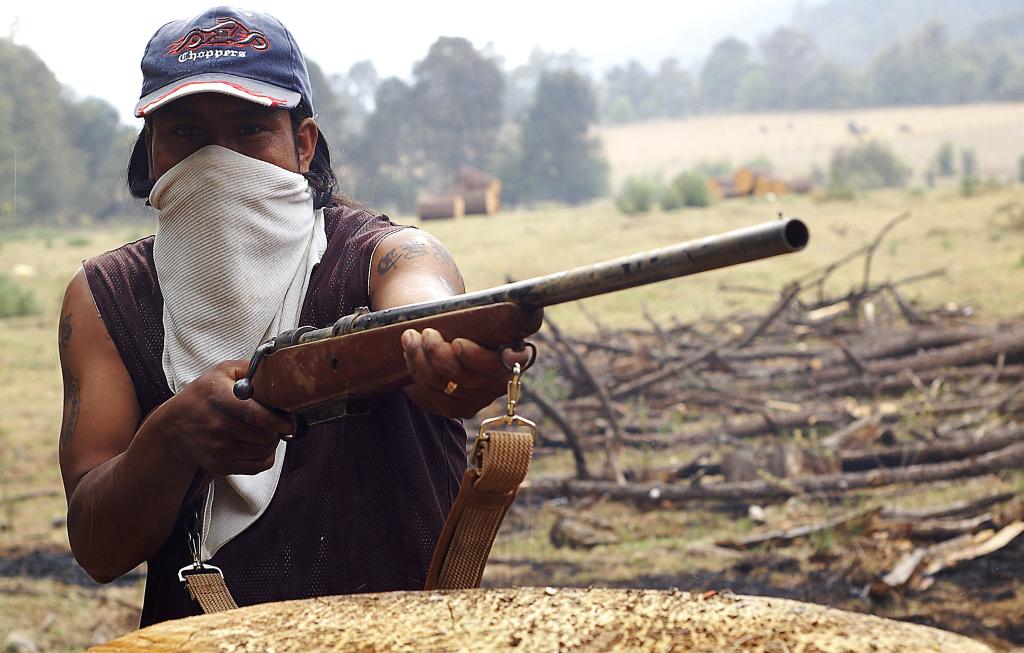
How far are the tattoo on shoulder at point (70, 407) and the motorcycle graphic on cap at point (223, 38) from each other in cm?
74

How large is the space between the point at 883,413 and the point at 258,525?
6618 mm

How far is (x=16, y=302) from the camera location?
44.3ft

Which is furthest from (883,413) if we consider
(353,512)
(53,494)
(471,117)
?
(471,117)

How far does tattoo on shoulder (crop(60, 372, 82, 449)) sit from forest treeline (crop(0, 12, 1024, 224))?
2.20 ft

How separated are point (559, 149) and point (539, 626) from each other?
3355 centimetres

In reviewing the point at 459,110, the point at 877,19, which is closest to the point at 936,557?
the point at 459,110

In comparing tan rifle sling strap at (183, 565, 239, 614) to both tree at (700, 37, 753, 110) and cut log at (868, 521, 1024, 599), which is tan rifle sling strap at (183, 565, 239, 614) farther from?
tree at (700, 37, 753, 110)

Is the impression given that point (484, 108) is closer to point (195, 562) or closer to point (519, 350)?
point (195, 562)

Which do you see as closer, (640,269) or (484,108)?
(640,269)

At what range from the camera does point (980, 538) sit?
19.2ft

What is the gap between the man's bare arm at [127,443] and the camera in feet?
6.95

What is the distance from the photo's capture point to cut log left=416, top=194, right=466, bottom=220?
22594 mm

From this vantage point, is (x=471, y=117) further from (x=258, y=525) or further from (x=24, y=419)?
(x=258, y=525)

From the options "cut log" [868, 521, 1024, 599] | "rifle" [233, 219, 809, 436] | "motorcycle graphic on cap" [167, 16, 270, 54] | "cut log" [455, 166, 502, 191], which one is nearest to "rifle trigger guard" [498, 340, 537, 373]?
"rifle" [233, 219, 809, 436]
